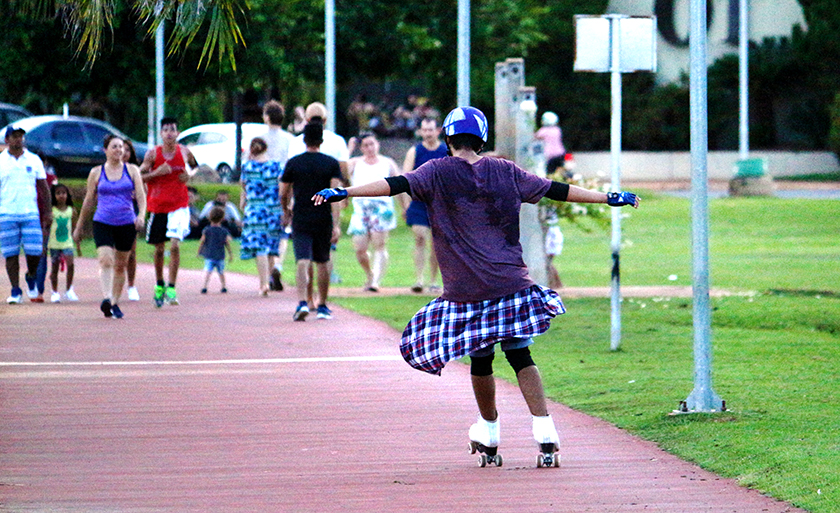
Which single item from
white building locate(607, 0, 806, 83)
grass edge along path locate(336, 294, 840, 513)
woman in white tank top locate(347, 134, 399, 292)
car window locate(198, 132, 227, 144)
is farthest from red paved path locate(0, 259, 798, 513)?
white building locate(607, 0, 806, 83)

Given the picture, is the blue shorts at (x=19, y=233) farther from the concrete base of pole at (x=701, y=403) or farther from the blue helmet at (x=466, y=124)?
the blue helmet at (x=466, y=124)

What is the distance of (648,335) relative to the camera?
1194 cm

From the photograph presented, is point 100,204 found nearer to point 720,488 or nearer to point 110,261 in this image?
point 110,261

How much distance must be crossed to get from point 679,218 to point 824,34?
14.9 metres

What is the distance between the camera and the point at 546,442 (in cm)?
649

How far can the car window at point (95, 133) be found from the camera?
97.0 ft

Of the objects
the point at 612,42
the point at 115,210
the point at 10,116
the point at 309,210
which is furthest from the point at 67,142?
the point at 612,42

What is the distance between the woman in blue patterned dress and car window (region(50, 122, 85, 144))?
49.3ft

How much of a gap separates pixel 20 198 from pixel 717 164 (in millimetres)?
31309

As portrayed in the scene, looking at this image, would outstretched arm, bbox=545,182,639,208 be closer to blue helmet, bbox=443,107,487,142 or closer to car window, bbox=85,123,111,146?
blue helmet, bbox=443,107,487,142

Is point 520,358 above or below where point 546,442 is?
above

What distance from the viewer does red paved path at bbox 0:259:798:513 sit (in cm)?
593

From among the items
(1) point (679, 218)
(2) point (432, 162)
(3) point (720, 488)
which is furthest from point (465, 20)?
(1) point (679, 218)

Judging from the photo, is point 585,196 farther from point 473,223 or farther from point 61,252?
point 61,252
